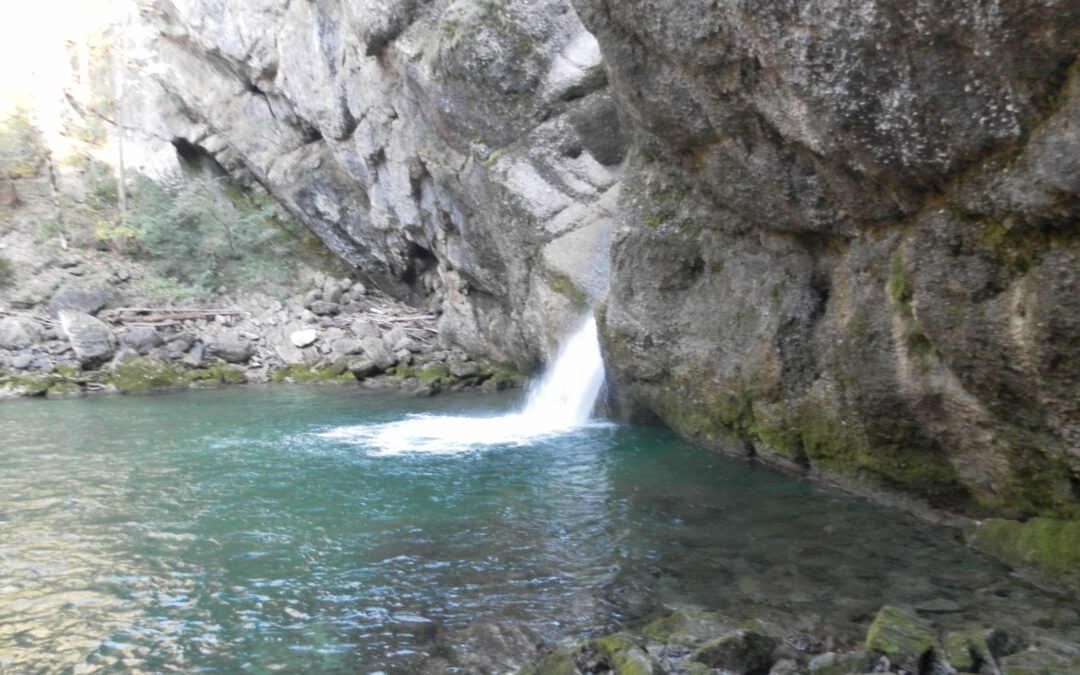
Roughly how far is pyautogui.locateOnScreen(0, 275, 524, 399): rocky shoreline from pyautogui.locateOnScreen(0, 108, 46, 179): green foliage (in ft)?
22.8

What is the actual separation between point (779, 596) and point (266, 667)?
4.16m

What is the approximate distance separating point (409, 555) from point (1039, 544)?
19.3 feet

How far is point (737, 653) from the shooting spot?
5.85 m

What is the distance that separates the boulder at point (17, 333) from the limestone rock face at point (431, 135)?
9.08m

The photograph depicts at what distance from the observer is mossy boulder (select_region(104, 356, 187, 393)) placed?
2220 centimetres

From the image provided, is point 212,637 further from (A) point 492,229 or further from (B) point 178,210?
(B) point 178,210

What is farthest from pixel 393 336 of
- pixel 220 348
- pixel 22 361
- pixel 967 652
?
pixel 967 652

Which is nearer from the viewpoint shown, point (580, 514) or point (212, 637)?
point (212, 637)

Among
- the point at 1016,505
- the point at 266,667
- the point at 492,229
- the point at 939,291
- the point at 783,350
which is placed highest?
the point at 492,229

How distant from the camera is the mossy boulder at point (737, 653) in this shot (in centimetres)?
581

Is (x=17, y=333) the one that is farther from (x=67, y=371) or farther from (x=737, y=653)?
(x=737, y=653)

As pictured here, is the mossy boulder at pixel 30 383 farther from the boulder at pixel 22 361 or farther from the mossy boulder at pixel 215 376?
the mossy boulder at pixel 215 376

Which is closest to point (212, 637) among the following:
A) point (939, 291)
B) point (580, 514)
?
point (580, 514)

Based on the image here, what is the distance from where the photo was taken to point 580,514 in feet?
32.0
